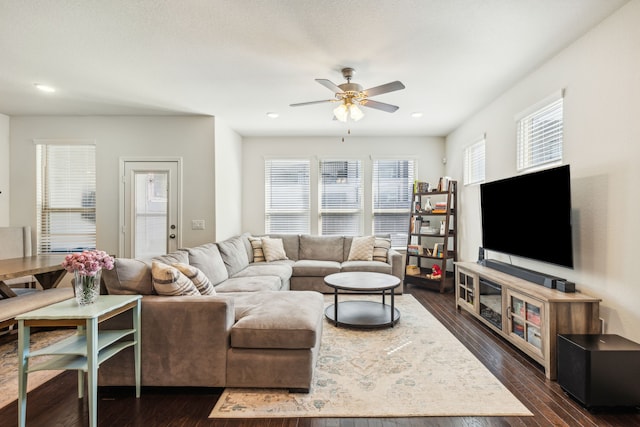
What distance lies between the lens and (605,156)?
2.39 metres

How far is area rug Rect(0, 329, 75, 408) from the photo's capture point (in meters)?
2.24

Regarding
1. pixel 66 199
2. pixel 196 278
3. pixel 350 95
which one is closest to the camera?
pixel 196 278

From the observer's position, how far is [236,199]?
223 inches

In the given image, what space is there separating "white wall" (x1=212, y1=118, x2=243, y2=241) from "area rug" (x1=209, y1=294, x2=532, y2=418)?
8.78 feet

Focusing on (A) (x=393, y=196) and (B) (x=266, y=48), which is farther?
(A) (x=393, y=196)

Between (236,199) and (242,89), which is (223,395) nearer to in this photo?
(242,89)

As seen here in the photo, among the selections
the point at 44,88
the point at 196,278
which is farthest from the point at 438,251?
the point at 44,88

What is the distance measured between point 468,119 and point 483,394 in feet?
13.0

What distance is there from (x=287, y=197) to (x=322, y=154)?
1.06m

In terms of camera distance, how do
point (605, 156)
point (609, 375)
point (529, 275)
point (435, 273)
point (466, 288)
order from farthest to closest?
point (435, 273), point (466, 288), point (529, 275), point (605, 156), point (609, 375)

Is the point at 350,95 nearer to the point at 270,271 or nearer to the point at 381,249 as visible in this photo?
the point at 270,271

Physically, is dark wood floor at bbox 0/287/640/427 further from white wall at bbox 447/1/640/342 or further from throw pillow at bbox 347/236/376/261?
throw pillow at bbox 347/236/376/261

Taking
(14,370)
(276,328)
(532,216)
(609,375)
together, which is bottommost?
(14,370)

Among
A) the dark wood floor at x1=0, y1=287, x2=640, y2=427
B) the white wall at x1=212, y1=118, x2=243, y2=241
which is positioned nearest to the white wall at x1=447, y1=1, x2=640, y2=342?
the dark wood floor at x1=0, y1=287, x2=640, y2=427
